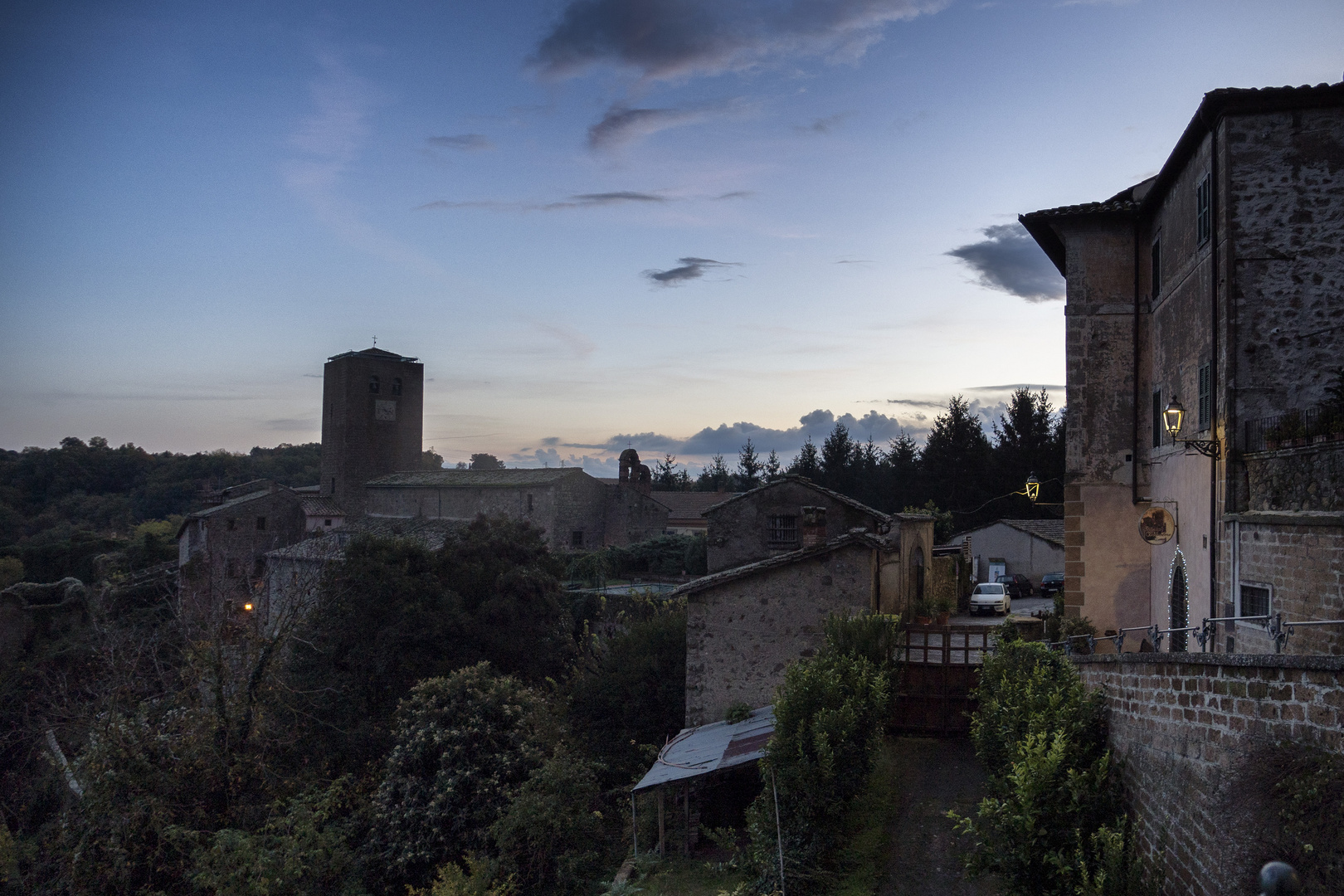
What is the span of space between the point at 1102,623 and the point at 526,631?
16090 mm

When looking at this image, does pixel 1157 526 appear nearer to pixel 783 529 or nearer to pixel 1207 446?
pixel 1207 446

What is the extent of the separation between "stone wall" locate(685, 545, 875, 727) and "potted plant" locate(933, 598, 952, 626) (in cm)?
802

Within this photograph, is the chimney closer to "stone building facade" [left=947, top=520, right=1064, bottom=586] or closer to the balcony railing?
the balcony railing

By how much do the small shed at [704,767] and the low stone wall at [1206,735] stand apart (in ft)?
18.7

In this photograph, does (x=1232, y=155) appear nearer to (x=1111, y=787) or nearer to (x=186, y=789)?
(x=1111, y=787)

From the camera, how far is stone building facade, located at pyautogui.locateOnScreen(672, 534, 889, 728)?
1602cm

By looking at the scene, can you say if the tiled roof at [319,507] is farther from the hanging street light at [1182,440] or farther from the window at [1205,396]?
the window at [1205,396]

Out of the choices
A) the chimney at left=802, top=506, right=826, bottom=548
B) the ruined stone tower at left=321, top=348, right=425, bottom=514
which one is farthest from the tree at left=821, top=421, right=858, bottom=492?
the chimney at left=802, top=506, right=826, bottom=548

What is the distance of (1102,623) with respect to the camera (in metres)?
16.2

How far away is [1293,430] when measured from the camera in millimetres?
10016

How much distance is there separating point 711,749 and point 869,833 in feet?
11.7

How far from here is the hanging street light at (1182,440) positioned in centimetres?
1180

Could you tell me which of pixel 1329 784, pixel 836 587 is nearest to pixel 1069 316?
pixel 836 587

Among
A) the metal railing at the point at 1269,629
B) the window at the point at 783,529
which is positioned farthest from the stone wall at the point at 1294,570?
the window at the point at 783,529
